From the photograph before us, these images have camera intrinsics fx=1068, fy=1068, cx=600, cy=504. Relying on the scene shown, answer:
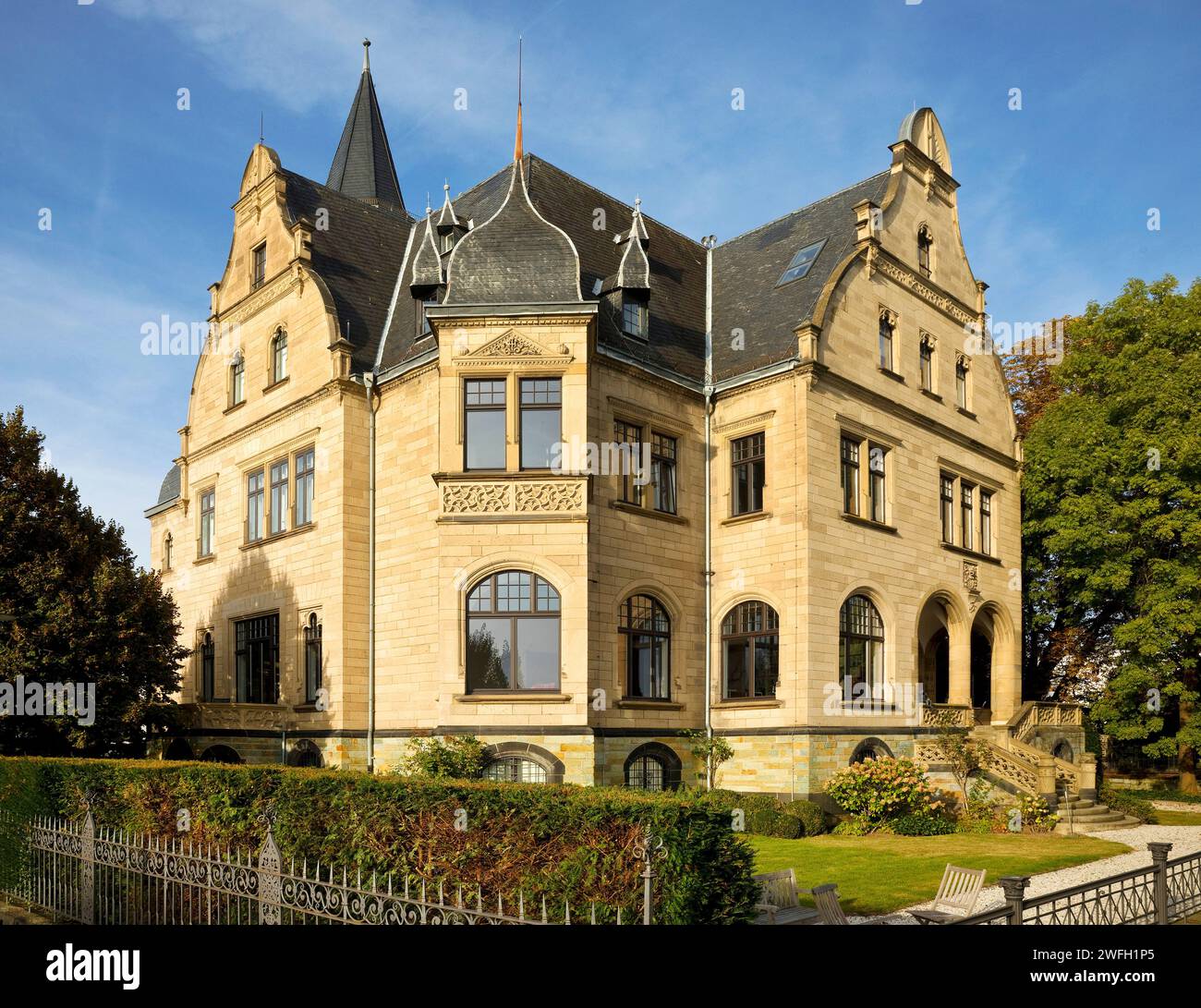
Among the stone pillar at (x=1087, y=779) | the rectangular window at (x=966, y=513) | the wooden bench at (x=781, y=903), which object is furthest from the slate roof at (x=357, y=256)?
the stone pillar at (x=1087, y=779)

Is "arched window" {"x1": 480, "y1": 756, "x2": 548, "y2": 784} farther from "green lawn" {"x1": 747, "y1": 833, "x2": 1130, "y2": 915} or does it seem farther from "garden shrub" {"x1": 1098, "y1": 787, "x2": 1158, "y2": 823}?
"garden shrub" {"x1": 1098, "y1": 787, "x2": 1158, "y2": 823}

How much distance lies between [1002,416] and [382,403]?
64.1 feet

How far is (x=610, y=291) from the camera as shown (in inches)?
1014

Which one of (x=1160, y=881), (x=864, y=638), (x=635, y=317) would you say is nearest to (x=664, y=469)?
(x=635, y=317)

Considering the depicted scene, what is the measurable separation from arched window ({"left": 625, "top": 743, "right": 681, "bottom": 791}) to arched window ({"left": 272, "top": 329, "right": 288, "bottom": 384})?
45.7 feet

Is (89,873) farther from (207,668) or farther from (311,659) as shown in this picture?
(207,668)

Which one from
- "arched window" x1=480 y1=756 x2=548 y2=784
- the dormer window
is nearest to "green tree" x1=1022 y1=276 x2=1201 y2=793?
the dormer window

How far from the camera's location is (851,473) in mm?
26641

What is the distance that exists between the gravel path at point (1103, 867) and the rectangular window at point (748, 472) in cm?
1052

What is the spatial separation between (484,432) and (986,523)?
1720 centimetres

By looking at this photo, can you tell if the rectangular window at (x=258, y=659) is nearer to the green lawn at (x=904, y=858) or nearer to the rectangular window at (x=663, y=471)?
the rectangular window at (x=663, y=471)

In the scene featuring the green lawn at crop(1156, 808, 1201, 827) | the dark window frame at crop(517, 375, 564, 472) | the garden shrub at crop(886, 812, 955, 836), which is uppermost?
the dark window frame at crop(517, 375, 564, 472)

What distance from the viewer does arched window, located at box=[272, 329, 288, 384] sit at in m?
28.8
